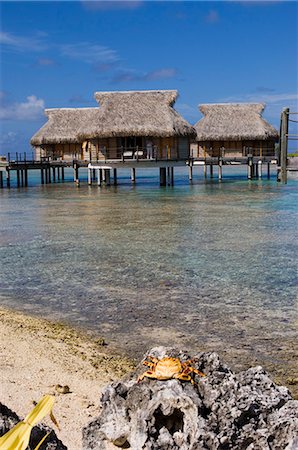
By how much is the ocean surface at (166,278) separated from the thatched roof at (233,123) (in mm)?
Answer: 19161

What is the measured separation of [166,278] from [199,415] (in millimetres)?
6882

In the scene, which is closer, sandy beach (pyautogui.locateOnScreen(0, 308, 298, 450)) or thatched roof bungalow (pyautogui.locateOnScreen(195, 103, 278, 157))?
sandy beach (pyautogui.locateOnScreen(0, 308, 298, 450))

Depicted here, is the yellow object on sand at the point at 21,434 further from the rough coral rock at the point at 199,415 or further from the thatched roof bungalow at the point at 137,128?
the thatched roof bungalow at the point at 137,128

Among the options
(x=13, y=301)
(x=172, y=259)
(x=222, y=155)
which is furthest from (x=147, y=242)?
(x=222, y=155)

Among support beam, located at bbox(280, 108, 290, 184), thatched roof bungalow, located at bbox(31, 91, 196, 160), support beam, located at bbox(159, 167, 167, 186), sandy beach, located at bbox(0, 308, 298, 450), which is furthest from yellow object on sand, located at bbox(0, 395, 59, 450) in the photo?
support beam, located at bbox(159, 167, 167, 186)

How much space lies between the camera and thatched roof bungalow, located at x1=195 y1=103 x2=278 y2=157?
38.7 m

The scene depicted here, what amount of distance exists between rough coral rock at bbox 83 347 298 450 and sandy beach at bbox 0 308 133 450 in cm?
66

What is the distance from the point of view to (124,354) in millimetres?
6258

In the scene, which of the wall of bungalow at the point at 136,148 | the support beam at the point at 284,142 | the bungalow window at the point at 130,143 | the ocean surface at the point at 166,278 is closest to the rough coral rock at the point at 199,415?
the ocean surface at the point at 166,278

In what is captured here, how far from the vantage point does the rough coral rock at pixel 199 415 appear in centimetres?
302

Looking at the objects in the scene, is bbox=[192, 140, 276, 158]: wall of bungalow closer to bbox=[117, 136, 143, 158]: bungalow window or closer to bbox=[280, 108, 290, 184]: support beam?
bbox=[117, 136, 143, 158]: bungalow window

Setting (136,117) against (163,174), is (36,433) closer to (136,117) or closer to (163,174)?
(136,117)

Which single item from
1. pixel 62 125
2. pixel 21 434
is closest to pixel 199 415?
pixel 21 434

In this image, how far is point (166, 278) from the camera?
9953 mm
